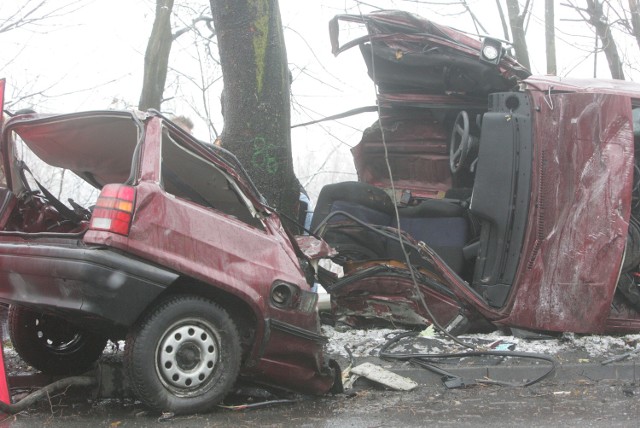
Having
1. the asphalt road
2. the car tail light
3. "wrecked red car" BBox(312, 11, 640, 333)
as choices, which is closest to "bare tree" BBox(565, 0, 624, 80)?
"wrecked red car" BBox(312, 11, 640, 333)

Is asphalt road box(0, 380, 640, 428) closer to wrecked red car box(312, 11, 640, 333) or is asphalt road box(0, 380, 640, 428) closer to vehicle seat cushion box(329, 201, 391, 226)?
wrecked red car box(312, 11, 640, 333)

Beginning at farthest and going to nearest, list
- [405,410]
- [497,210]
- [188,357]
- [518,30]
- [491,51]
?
[518,30]
[491,51]
[497,210]
[405,410]
[188,357]

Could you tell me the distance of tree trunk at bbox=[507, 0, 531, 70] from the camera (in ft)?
41.5

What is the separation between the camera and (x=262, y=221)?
4.40 m

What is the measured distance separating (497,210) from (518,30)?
829cm

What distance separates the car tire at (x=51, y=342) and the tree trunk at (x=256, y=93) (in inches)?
85.9

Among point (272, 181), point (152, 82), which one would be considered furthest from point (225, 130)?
point (152, 82)

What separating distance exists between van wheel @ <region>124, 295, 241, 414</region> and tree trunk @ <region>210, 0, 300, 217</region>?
2691mm

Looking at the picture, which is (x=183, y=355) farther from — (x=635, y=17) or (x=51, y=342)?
(x=635, y=17)

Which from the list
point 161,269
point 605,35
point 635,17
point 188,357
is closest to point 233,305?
point 188,357

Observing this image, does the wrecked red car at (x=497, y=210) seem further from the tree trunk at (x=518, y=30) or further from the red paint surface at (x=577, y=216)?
the tree trunk at (x=518, y=30)

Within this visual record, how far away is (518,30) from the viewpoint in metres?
12.9

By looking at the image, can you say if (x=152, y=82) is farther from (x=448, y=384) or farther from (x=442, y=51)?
(x=448, y=384)

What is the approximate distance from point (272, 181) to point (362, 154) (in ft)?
4.40
